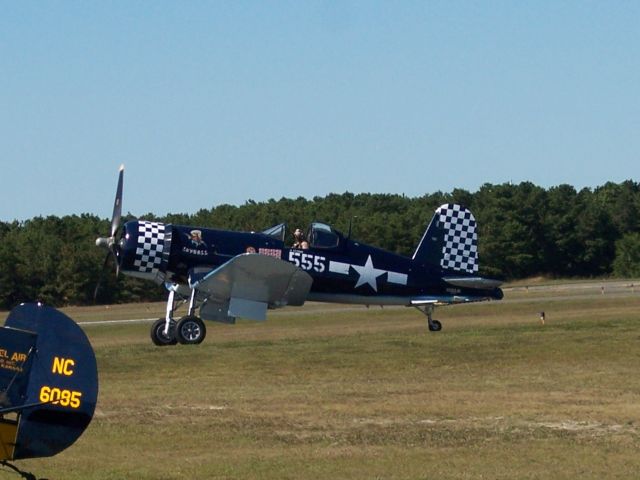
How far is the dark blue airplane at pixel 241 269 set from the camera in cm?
2255

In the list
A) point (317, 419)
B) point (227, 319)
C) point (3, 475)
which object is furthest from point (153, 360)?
point (3, 475)

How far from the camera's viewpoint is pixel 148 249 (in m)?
22.8

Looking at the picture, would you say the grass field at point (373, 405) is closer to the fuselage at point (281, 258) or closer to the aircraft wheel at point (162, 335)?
the aircraft wheel at point (162, 335)

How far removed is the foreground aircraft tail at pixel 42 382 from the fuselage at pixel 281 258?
47.9 ft

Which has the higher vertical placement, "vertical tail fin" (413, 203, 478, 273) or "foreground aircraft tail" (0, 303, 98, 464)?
"vertical tail fin" (413, 203, 478, 273)

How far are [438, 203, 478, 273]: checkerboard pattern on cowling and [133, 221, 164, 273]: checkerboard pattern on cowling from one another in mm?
6418

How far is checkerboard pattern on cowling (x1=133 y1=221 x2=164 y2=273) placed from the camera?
22.7 meters

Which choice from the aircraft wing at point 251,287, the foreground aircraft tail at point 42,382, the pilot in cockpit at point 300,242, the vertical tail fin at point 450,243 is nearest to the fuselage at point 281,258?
the pilot in cockpit at point 300,242

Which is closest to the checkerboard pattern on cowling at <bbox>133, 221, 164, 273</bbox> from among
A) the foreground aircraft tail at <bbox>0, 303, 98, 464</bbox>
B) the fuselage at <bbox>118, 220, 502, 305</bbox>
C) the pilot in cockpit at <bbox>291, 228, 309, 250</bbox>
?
the fuselage at <bbox>118, 220, 502, 305</bbox>

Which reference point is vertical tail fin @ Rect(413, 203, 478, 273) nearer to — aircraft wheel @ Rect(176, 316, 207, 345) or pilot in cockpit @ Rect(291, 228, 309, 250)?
pilot in cockpit @ Rect(291, 228, 309, 250)

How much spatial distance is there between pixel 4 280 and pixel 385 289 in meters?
47.7

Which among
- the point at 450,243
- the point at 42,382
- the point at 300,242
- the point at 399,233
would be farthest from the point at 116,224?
the point at 399,233

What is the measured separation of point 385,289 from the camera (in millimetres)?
24734

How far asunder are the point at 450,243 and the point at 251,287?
5.71 metres
